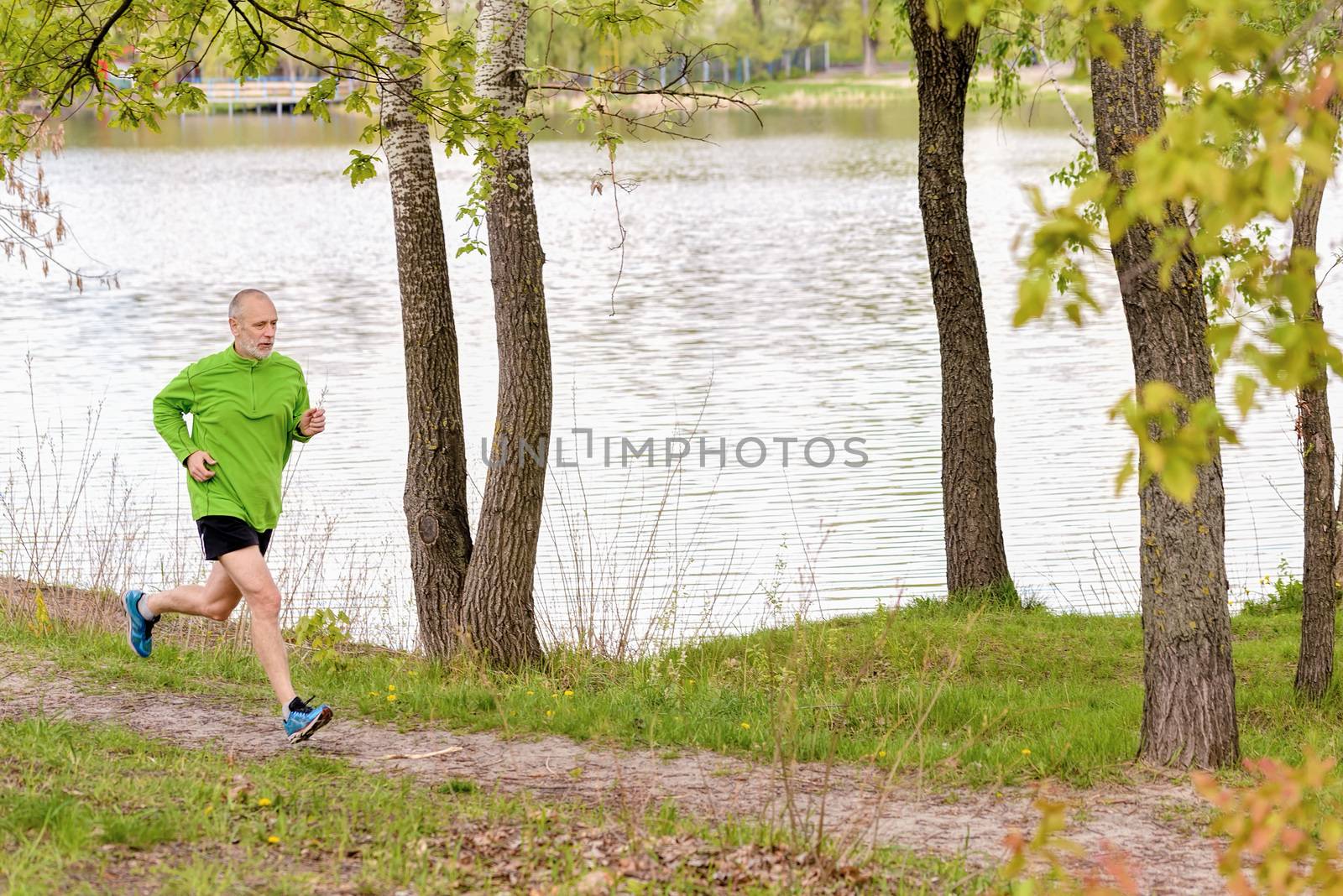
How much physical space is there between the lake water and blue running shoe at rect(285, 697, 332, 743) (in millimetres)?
2906

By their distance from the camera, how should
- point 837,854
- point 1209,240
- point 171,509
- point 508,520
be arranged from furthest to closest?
point 171,509 < point 508,520 < point 837,854 < point 1209,240

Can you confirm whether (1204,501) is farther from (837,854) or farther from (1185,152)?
(1185,152)

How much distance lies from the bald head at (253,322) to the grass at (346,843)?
5.62ft

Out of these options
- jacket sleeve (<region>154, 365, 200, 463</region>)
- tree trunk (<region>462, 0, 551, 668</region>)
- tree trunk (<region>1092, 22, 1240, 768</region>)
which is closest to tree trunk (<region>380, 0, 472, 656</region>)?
tree trunk (<region>462, 0, 551, 668</region>)

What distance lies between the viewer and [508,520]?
8.80 meters

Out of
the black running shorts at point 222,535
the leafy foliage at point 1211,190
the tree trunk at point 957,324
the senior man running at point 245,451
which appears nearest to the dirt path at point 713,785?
the senior man running at point 245,451

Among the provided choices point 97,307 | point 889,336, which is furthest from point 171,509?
point 97,307

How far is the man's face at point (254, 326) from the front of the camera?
20.6 feet

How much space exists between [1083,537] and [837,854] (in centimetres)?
851

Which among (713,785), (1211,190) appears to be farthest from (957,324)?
(1211,190)

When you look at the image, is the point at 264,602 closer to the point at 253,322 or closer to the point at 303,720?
the point at 303,720

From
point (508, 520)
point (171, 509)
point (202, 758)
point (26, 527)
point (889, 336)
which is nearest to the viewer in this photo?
point (202, 758)

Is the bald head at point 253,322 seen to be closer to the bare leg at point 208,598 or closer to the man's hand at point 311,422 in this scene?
the man's hand at point 311,422

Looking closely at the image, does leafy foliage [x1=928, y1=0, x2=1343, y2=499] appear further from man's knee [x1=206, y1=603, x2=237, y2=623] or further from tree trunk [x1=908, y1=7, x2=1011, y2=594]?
tree trunk [x1=908, y1=7, x2=1011, y2=594]
